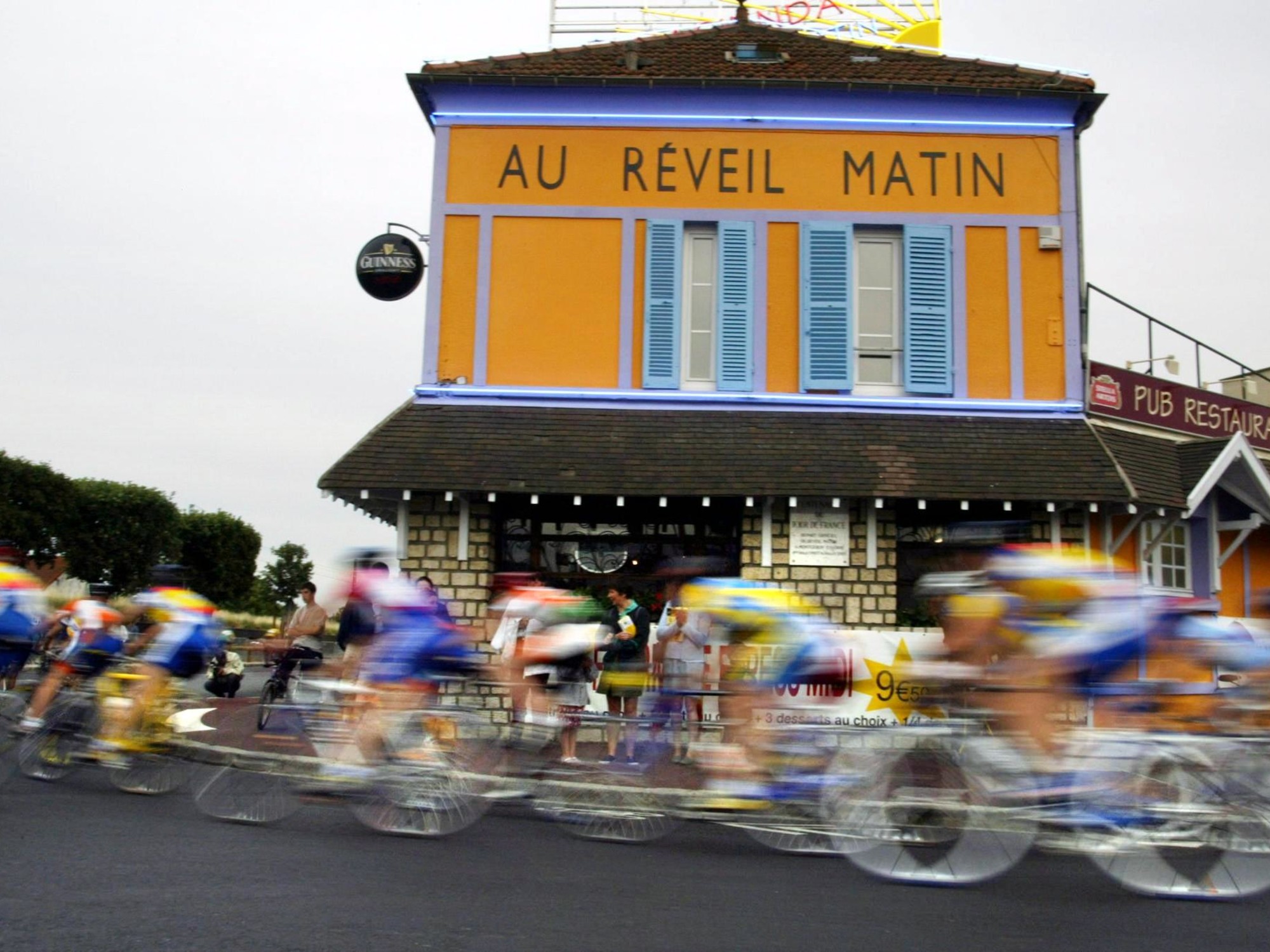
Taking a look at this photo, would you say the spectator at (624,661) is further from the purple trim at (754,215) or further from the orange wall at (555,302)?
the purple trim at (754,215)

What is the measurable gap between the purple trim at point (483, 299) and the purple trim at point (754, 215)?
0.26m

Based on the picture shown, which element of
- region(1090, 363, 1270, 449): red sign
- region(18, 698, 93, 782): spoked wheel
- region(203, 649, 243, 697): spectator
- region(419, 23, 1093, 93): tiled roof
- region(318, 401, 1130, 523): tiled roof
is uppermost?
region(419, 23, 1093, 93): tiled roof

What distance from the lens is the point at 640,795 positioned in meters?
8.41

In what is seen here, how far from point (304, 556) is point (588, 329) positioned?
7770 cm

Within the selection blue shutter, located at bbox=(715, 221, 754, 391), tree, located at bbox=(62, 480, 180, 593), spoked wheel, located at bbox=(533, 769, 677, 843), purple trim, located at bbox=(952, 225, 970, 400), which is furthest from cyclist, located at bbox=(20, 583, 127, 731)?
tree, located at bbox=(62, 480, 180, 593)

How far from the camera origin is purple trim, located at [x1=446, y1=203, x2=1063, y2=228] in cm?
1565

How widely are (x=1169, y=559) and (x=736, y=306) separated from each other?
6431 mm

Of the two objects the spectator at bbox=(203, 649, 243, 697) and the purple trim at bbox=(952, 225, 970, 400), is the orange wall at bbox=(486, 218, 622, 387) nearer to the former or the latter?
the purple trim at bbox=(952, 225, 970, 400)

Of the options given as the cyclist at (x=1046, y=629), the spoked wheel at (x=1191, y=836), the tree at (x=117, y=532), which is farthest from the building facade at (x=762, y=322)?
the tree at (x=117, y=532)

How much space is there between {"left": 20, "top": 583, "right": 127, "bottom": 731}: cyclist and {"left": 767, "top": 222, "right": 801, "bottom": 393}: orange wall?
7.91m

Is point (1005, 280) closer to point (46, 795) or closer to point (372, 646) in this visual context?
point (372, 646)

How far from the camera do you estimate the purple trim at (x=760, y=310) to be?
606 inches

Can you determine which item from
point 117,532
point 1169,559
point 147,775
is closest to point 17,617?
point 147,775

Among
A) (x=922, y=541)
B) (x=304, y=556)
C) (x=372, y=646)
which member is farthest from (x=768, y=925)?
(x=304, y=556)
